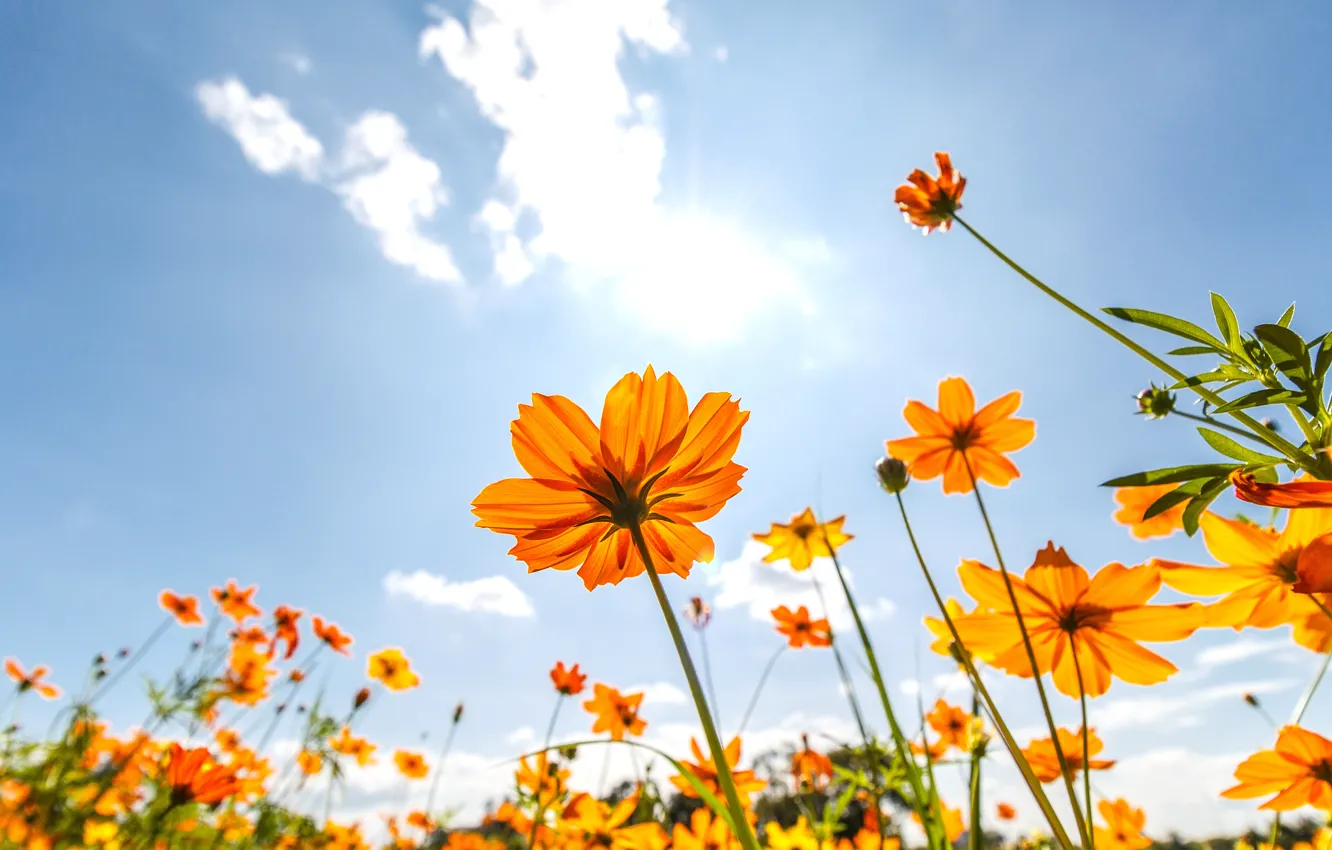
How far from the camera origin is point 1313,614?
0.72 m

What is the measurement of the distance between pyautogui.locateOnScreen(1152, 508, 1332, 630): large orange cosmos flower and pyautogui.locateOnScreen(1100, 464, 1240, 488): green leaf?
5 centimetres

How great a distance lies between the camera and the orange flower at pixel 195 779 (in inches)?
60.2

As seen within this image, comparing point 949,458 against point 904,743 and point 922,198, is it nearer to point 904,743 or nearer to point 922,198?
point 922,198

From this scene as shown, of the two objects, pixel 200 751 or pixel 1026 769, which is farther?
pixel 200 751

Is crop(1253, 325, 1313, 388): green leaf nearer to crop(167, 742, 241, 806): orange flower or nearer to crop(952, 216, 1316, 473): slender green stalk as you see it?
crop(952, 216, 1316, 473): slender green stalk

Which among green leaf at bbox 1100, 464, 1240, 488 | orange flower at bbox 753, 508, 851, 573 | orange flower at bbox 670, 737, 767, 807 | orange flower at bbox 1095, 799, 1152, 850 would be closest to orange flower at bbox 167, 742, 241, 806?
orange flower at bbox 670, 737, 767, 807

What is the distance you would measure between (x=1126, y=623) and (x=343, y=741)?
14.5 ft

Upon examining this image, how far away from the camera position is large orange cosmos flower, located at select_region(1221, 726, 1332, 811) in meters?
0.98

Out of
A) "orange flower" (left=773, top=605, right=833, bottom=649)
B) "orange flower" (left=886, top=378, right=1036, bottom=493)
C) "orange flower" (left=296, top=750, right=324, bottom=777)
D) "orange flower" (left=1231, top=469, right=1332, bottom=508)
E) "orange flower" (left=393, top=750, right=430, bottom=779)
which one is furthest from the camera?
"orange flower" (left=393, top=750, right=430, bottom=779)

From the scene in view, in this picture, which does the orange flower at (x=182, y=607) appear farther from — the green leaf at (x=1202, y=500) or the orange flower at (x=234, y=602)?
the green leaf at (x=1202, y=500)

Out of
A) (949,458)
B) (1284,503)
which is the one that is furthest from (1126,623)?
(949,458)

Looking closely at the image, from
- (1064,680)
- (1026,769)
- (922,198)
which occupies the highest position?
(922,198)

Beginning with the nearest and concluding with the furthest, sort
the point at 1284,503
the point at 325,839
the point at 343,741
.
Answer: the point at 1284,503 → the point at 325,839 → the point at 343,741

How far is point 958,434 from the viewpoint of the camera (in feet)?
4.79
